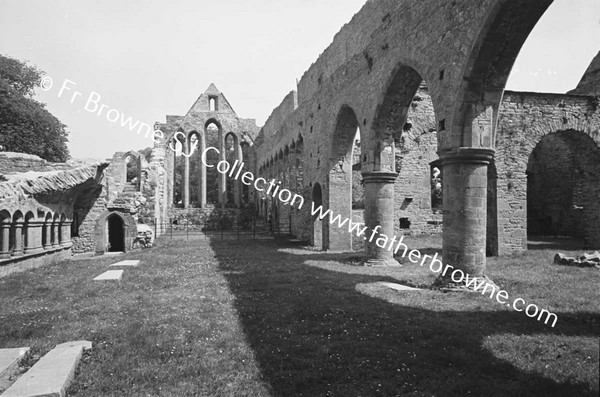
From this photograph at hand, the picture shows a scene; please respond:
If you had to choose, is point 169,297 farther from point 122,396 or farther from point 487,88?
point 487,88

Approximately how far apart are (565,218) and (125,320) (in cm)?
2070

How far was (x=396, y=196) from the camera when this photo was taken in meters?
18.3

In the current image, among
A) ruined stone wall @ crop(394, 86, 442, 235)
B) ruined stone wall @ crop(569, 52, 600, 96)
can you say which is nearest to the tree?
ruined stone wall @ crop(394, 86, 442, 235)

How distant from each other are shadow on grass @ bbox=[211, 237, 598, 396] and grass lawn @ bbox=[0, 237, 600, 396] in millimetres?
17

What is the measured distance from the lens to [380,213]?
439 inches

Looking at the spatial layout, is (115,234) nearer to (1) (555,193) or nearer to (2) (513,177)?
(2) (513,177)

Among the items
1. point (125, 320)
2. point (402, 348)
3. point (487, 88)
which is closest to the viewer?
point (402, 348)

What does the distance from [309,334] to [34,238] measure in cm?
983

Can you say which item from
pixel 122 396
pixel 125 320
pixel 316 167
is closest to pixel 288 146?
pixel 316 167

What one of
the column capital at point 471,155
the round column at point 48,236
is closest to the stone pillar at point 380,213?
the column capital at point 471,155

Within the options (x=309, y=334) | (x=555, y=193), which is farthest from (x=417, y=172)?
(x=309, y=334)

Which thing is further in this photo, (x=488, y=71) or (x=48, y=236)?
(x=48, y=236)

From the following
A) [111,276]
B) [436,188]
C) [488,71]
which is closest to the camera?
[488,71]

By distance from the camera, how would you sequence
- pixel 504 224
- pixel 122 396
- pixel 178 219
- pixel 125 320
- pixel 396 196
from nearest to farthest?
pixel 122 396
pixel 125 320
pixel 504 224
pixel 396 196
pixel 178 219
